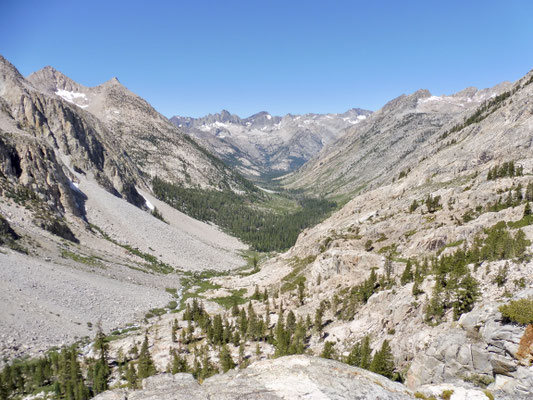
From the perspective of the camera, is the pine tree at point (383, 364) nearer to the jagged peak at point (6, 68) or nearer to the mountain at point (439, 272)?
the mountain at point (439, 272)

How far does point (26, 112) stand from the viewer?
148500 millimetres

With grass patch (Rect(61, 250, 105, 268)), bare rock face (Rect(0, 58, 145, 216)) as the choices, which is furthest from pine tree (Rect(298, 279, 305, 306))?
bare rock face (Rect(0, 58, 145, 216))

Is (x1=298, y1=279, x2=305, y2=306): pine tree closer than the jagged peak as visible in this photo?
Yes

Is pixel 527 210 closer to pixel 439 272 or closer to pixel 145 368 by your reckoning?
pixel 439 272

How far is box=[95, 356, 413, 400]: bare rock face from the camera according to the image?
1730 centimetres

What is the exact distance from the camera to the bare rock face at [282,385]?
17297 millimetres

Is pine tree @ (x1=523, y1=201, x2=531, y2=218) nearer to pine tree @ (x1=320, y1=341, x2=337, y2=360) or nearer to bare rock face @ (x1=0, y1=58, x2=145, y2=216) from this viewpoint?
pine tree @ (x1=320, y1=341, x2=337, y2=360)

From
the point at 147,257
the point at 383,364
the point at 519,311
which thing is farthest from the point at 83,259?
the point at 519,311

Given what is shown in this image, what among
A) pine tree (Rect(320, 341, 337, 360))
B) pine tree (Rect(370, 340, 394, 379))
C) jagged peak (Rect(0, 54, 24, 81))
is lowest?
pine tree (Rect(320, 341, 337, 360))

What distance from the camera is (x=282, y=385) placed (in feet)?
59.0

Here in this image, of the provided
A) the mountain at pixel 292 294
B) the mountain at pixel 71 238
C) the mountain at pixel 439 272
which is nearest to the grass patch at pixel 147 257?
the mountain at pixel 71 238

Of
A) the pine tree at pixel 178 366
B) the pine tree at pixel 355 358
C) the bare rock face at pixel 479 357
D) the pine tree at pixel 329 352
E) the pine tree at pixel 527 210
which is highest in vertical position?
the pine tree at pixel 527 210

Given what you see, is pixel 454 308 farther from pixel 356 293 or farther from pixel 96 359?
pixel 96 359

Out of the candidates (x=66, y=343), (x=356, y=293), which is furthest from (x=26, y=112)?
(x=356, y=293)
